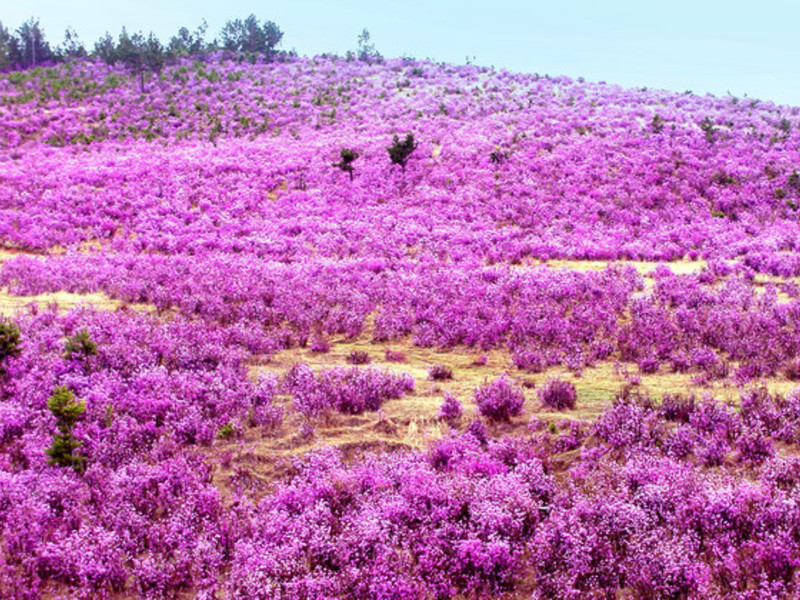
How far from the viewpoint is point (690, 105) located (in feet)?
147

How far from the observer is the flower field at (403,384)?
226 inches

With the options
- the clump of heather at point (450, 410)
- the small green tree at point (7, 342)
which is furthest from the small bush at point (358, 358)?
the small green tree at point (7, 342)

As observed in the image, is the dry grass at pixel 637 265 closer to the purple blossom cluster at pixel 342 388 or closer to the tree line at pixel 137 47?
the purple blossom cluster at pixel 342 388

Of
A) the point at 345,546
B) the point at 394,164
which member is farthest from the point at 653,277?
the point at 394,164

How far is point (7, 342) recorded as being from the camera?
33.0ft

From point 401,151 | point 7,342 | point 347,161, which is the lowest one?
point 7,342

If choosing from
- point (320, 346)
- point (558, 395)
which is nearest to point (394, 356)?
point (320, 346)

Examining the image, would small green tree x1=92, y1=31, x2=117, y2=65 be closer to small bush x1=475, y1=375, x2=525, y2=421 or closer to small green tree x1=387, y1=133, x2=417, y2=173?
small green tree x1=387, y1=133, x2=417, y2=173

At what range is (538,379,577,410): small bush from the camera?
899 centimetres

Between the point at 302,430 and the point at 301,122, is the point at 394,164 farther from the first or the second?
the point at 302,430

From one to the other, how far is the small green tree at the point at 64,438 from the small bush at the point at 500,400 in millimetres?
6172

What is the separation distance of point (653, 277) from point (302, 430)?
41.3 feet

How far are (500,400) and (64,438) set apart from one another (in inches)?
264

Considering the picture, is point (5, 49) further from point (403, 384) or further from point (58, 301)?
point (403, 384)
